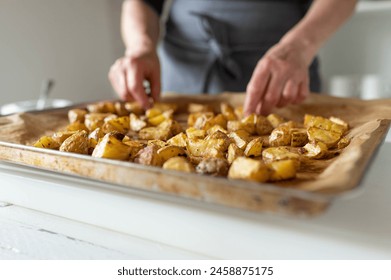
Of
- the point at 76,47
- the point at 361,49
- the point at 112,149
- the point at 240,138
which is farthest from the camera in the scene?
the point at 76,47

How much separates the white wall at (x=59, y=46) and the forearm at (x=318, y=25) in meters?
1.54

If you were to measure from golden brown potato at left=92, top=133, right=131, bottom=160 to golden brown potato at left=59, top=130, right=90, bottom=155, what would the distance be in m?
0.06

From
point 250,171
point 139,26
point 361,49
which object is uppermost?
point 139,26

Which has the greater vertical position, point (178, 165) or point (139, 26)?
point (139, 26)

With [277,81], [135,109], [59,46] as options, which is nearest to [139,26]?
[135,109]

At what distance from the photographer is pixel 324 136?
783 millimetres

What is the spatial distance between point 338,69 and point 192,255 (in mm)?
2170

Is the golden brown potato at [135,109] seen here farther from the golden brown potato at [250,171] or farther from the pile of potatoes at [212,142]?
the golden brown potato at [250,171]

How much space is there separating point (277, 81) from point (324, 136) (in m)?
0.23

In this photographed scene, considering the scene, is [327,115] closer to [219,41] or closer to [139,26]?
[219,41]

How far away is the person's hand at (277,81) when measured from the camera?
0.97 meters

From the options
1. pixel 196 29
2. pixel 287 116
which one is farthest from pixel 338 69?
pixel 287 116

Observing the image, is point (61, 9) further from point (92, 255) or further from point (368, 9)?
point (92, 255)

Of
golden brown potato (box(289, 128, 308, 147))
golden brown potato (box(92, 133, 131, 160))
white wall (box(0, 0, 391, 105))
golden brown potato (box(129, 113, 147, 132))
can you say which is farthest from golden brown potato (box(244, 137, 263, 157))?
white wall (box(0, 0, 391, 105))
